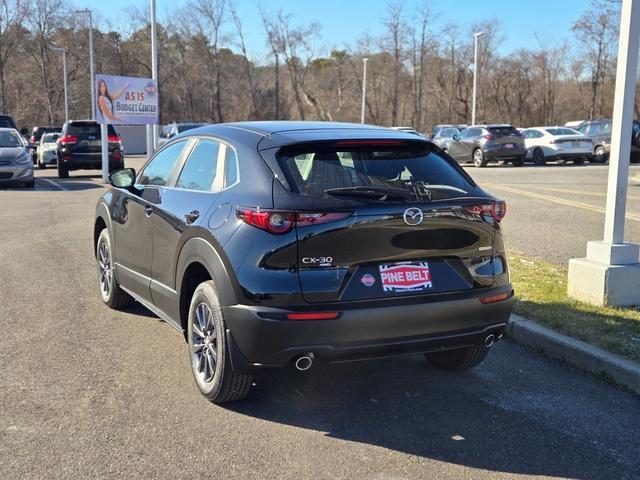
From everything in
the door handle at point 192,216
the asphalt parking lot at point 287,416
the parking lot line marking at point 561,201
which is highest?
the door handle at point 192,216

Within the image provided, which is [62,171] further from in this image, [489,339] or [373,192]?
[489,339]

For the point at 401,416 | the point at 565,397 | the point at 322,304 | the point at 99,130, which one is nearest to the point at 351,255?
the point at 322,304

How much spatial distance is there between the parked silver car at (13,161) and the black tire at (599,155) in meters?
22.5

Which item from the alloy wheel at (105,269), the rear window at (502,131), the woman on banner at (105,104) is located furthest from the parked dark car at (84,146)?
the alloy wheel at (105,269)

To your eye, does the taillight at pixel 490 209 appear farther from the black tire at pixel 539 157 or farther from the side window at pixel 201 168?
the black tire at pixel 539 157

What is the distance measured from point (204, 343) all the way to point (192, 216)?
2.71 feet

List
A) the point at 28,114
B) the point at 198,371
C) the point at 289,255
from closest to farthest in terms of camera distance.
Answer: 1. the point at 289,255
2. the point at 198,371
3. the point at 28,114

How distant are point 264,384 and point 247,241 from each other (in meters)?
1.26

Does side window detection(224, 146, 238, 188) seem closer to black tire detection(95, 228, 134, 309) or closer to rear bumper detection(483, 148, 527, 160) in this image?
black tire detection(95, 228, 134, 309)

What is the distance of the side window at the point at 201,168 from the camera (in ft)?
14.8

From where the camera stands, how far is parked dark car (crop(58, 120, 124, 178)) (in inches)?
848

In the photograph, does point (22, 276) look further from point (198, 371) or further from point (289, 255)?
point (289, 255)

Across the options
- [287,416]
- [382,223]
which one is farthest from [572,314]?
[287,416]

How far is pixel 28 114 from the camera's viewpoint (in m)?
59.1
